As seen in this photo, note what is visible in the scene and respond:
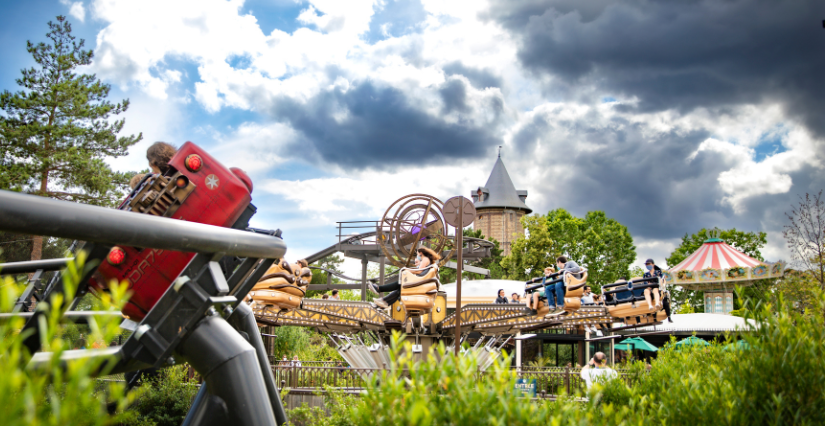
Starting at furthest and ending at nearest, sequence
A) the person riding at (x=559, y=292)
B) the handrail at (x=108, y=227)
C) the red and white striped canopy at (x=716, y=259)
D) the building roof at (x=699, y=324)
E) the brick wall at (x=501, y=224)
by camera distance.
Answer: the brick wall at (x=501, y=224) → the red and white striped canopy at (x=716, y=259) → the building roof at (x=699, y=324) → the person riding at (x=559, y=292) → the handrail at (x=108, y=227)

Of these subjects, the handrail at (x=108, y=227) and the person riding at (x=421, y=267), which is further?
the person riding at (x=421, y=267)

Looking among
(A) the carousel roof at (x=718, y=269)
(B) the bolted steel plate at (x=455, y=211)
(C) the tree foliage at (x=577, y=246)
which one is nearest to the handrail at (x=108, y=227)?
(B) the bolted steel plate at (x=455, y=211)

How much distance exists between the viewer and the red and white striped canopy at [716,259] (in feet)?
123

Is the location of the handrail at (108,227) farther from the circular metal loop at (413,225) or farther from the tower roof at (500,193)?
the tower roof at (500,193)

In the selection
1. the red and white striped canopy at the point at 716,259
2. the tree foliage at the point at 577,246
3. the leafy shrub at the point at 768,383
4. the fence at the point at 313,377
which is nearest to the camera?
the leafy shrub at the point at 768,383

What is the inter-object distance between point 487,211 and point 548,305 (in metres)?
54.3

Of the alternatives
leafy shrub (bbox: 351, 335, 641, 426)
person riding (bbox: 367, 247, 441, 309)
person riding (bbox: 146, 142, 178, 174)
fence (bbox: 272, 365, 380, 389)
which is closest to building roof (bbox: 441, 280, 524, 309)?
fence (bbox: 272, 365, 380, 389)

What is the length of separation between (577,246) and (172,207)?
41.0 meters

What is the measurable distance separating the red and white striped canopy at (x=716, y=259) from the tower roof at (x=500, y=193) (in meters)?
29.3

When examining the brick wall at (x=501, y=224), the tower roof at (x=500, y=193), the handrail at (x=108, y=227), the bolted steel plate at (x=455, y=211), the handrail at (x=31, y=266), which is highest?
the tower roof at (x=500, y=193)

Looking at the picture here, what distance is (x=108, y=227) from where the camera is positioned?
1.76 m

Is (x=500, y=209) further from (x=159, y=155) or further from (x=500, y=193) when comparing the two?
(x=159, y=155)

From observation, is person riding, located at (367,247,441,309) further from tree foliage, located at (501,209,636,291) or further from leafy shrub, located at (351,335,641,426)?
tree foliage, located at (501,209,636,291)

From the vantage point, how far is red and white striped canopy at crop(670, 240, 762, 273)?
37562 millimetres
